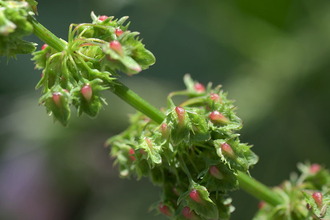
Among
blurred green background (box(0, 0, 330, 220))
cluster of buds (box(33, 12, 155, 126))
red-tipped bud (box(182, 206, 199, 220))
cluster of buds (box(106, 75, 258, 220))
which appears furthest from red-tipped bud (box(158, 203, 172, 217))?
blurred green background (box(0, 0, 330, 220))

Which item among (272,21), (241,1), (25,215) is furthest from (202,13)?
(25,215)

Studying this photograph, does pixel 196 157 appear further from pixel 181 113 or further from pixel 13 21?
pixel 13 21

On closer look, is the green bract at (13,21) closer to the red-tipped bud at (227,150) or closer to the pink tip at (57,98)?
the pink tip at (57,98)

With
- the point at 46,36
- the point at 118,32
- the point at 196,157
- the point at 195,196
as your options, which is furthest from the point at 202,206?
the point at 46,36

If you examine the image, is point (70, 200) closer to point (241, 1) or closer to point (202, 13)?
point (202, 13)

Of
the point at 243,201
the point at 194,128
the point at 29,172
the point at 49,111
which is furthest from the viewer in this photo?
the point at 29,172

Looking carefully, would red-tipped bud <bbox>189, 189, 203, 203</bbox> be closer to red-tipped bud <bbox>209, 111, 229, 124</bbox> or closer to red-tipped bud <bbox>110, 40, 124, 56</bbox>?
red-tipped bud <bbox>209, 111, 229, 124</bbox>
